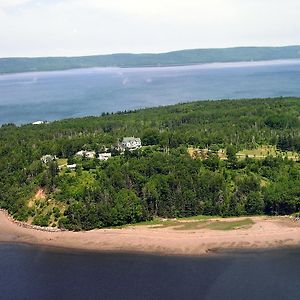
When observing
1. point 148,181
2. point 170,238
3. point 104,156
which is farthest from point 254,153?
point 170,238

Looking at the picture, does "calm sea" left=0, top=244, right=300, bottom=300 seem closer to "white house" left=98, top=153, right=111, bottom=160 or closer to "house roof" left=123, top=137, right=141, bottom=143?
"white house" left=98, top=153, right=111, bottom=160

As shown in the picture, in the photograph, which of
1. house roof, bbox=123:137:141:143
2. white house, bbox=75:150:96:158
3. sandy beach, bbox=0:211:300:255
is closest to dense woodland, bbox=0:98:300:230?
white house, bbox=75:150:96:158

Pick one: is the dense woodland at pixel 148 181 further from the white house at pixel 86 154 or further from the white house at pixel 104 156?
the white house at pixel 104 156

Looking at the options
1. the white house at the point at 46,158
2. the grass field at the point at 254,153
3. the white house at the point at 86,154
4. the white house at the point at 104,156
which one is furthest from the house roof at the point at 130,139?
the white house at the point at 46,158

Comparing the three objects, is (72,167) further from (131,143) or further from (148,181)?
(131,143)

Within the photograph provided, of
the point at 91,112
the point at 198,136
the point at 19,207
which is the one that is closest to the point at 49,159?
the point at 19,207

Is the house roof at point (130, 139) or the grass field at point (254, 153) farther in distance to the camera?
the house roof at point (130, 139)

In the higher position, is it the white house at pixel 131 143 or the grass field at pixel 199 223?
the white house at pixel 131 143
